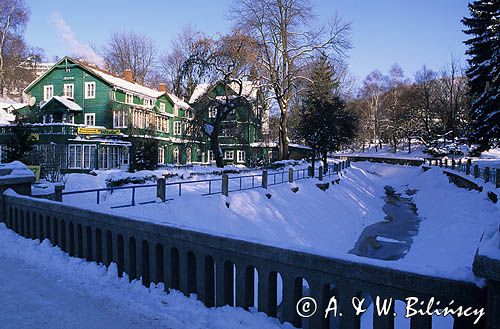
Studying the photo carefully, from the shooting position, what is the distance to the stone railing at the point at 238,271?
2908 mm

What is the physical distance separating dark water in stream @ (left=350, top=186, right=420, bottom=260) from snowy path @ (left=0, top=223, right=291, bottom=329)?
10.0 meters

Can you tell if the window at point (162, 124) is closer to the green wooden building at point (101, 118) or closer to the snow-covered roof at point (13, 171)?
the green wooden building at point (101, 118)

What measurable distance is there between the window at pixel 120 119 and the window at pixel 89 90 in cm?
294

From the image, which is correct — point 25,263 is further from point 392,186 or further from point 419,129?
point 419,129

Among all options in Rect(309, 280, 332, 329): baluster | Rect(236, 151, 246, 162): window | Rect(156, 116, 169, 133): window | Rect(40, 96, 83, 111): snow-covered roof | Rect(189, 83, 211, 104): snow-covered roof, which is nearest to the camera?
Rect(309, 280, 332, 329): baluster

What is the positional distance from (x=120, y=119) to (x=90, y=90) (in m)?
4.14

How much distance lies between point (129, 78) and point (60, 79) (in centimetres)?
827

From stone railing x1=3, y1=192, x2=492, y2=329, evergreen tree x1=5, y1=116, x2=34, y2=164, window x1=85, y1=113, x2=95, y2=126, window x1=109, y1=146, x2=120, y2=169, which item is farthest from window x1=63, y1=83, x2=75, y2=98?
stone railing x1=3, y1=192, x2=492, y2=329

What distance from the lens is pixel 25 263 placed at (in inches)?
239

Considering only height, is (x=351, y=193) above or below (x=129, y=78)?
below

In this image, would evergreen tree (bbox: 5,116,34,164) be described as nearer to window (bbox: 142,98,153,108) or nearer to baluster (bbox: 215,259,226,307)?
window (bbox: 142,98,153,108)

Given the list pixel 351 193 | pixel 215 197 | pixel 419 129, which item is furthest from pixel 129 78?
pixel 419 129

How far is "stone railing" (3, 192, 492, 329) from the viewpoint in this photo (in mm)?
2908

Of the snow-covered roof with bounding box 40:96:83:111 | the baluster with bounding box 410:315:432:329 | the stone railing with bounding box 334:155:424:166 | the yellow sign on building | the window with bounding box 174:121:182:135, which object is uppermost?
the snow-covered roof with bounding box 40:96:83:111
